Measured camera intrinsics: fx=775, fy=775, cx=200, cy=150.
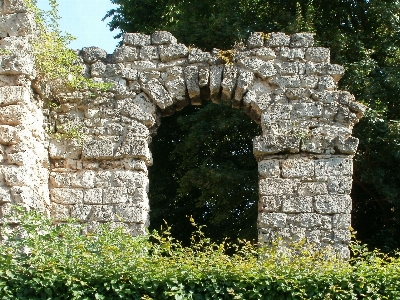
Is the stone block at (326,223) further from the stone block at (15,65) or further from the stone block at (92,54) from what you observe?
the stone block at (15,65)

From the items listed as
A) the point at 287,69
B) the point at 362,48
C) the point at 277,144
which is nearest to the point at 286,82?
the point at 287,69

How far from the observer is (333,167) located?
31.5ft

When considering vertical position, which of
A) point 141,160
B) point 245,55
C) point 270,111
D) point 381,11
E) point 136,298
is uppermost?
point 381,11

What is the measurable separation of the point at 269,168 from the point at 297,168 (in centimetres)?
35

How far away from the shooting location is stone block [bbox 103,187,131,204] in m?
9.56

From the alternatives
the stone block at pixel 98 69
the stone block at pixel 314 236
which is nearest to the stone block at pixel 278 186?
the stone block at pixel 314 236

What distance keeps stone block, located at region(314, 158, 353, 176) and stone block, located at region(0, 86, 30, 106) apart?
3.63 meters

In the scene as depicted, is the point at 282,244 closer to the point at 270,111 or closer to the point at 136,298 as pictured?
the point at 270,111

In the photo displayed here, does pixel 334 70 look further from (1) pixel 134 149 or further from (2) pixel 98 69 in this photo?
(2) pixel 98 69

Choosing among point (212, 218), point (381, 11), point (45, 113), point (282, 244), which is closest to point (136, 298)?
point (282, 244)

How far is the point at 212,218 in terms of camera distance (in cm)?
1457

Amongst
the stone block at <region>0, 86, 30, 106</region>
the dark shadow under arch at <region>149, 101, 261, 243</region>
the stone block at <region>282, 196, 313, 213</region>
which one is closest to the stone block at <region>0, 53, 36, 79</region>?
the stone block at <region>0, 86, 30, 106</region>

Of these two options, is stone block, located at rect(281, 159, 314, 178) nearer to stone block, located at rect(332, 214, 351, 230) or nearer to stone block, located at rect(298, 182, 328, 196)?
stone block, located at rect(298, 182, 328, 196)

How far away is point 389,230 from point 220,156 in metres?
3.46
